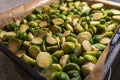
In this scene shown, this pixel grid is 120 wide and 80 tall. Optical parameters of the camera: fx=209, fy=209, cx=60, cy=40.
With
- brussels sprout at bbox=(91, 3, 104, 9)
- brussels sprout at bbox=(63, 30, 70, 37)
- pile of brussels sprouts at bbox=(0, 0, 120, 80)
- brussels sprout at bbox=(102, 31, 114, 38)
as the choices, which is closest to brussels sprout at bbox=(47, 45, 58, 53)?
pile of brussels sprouts at bbox=(0, 0, 120, 80)

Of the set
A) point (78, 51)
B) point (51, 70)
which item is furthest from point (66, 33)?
point (51, 70)

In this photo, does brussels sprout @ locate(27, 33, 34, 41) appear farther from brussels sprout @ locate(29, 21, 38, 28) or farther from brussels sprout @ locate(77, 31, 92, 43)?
brussels sprout @ locate(77, 31, 92, 43)

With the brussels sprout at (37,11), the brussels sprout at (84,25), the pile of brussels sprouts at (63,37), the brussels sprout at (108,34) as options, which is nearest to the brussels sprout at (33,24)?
the pile of brussels sprouts at (63,37)

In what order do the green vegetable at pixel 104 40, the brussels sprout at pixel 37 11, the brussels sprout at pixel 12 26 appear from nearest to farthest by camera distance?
1. the green vegetable at pixel 104 40
2. the brussels sprout at pixel 12 26
3. the brussels sprout at pixel 37 11

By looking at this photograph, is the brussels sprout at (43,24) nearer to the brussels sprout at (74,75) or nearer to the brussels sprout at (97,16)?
the brussels sprout at (97,16)

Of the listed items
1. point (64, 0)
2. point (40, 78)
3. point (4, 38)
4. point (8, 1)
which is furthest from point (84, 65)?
point (8, 1)

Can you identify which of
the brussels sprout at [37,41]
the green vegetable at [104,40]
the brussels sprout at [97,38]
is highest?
the brussels sprout at [37,41]
